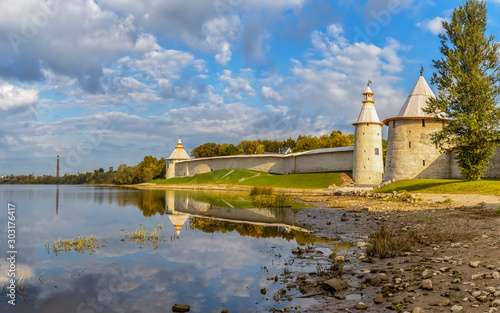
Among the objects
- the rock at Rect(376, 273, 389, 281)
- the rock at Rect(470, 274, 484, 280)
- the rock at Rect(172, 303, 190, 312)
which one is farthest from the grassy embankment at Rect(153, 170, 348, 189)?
the rock at Rect(172, 303, 190, 312)

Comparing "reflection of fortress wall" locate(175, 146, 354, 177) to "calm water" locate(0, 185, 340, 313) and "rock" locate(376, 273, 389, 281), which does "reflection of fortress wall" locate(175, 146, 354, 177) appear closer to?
"calm water" locate(0, 185, 340, 313)

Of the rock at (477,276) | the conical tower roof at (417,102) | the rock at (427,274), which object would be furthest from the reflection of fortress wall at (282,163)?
the rock at (477,276)

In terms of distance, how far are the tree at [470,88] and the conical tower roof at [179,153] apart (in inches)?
2262

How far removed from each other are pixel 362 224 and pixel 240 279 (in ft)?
23.3

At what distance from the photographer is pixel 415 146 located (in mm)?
31078

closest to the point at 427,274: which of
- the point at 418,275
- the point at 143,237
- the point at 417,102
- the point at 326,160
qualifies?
the point at 418,275

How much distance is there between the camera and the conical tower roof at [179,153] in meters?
74.8

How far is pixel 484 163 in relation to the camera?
899 inches

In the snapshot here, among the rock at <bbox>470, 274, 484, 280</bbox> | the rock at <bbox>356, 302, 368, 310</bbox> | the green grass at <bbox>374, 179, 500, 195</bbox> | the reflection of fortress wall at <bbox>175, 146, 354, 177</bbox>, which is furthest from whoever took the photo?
the reflection of fortress wall at <bbox>175, 146, 354, 177</bbox>

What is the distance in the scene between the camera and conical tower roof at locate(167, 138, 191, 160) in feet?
245

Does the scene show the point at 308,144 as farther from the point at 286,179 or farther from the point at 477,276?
the point at 477,276

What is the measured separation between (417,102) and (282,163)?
26975mm

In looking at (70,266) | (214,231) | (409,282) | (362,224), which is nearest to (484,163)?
(362,224)

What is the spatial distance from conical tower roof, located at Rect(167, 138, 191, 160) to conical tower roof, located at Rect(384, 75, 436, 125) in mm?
50465
